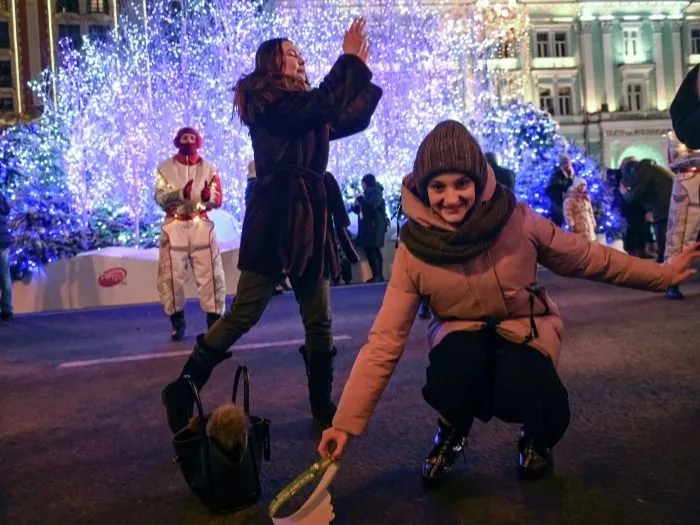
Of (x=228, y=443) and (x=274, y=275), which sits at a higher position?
(x=274, y=275)

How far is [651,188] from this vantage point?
10.6 metres

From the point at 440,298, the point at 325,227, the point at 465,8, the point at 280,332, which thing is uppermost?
the point at 465,8

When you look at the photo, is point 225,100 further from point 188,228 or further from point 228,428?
point 228,428

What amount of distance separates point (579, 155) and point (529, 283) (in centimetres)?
1692

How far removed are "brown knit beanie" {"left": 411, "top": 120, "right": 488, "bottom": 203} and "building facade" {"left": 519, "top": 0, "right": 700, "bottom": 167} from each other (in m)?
45.6

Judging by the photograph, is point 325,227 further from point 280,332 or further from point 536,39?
point 536,39

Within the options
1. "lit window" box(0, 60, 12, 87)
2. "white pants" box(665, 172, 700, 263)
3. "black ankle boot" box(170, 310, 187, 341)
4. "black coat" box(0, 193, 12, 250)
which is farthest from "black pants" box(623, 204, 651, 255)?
"lit window" box(0, 60, 12, 87)

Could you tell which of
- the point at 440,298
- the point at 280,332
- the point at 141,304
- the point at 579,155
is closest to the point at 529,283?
the point at 440,298

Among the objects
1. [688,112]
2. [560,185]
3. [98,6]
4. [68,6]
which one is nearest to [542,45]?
[98,6]

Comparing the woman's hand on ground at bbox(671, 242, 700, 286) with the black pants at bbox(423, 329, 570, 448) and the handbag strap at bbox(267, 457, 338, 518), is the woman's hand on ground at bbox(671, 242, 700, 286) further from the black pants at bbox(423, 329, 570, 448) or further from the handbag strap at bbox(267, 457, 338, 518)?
the handbag strap at bbox(267, 457, 338, 518)

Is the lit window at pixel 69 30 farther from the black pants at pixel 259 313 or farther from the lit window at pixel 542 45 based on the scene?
the black pants at pixel 259 313

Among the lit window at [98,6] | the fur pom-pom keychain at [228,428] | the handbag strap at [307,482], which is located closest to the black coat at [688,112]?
the handbag strap at [307,482]

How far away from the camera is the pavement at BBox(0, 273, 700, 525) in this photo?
2381 millimetres

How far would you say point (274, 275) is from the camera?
315 cm
